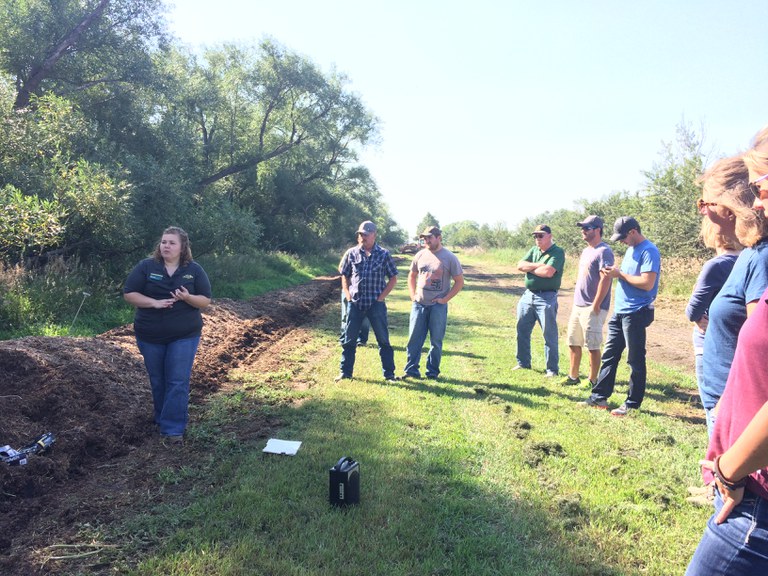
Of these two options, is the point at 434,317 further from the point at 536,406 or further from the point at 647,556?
the point at 647,556

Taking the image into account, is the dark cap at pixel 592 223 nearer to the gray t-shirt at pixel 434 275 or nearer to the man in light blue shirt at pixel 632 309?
the man in light blue shirt at pixel 632 309

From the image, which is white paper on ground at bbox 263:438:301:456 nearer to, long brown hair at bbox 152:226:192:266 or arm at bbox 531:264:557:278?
long brown hair at bbox 152:226:192:266

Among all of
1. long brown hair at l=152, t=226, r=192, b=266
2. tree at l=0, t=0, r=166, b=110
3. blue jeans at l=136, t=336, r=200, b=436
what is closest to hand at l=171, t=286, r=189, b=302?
long brown hair at l=152, t=226, r=192, b=266

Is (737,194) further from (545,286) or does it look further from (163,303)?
(545,286)

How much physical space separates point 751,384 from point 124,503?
376 cm

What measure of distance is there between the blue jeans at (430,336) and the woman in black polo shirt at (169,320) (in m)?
3.12

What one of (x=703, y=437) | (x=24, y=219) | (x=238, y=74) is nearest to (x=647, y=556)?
(x=703, y=437)

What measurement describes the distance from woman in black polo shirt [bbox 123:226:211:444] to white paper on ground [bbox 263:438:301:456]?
89cm

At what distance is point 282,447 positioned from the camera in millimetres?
4285

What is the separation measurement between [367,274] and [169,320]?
272 centimetres

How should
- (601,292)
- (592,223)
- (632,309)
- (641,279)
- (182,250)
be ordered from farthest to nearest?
(592,223) → (601,292) → (632,309) → (641,279) → (182,250)

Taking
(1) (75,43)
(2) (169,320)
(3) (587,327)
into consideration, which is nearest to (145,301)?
(2) (169,320)

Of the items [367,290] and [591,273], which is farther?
[367,290]

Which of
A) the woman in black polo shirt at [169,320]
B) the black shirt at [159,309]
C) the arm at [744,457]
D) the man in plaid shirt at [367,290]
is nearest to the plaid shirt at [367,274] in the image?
the man in plaid shirt at [367,290]
